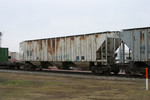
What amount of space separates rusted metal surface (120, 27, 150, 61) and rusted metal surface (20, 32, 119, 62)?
1.96 meters

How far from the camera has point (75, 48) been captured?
2197 centimetres

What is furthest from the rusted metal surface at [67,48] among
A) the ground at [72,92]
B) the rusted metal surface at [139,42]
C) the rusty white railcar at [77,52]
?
the ground at [72,92]

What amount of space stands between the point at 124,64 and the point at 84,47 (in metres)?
4.77

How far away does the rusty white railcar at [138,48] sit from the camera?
55.0ft

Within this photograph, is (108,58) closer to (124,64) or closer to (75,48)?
(124,64)

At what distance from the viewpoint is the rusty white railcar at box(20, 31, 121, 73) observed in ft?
64.2

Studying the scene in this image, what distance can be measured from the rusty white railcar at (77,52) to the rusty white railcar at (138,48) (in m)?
1.66

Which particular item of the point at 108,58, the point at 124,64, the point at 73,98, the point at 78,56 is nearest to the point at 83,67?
the point at 78,56

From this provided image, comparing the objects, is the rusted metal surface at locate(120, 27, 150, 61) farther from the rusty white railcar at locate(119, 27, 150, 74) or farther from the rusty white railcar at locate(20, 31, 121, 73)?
the rusty white railcar at locate(20, 31, 121, 73)

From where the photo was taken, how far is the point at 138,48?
17156 mm

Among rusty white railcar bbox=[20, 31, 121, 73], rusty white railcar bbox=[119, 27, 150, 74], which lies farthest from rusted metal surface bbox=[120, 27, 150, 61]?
rusty white railcar bbox=[20, 31, 121, 73]

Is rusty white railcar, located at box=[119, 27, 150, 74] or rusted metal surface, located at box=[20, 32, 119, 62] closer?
rusty white railcar, located at box=[119, 27, 150, 74]

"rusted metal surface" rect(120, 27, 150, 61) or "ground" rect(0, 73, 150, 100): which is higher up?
"rusted metal surface" rect(120, 27, 150, 61)

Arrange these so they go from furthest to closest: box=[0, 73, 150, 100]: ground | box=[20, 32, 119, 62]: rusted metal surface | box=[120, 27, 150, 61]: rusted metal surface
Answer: box=[20, 32, 119, 62]: rusted metal surface → box=[120, 27, 150, 61]: rusted metal surface → box=[0, 73, 150, 100]: ground
